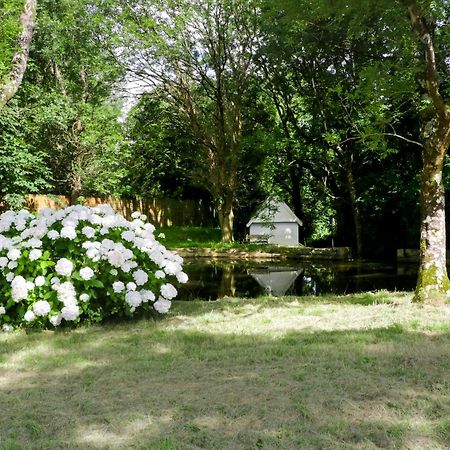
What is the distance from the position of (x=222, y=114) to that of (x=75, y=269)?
19.9 m

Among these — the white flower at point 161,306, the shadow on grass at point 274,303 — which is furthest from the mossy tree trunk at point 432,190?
the white flower at point 161,306

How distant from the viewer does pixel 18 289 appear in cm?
594

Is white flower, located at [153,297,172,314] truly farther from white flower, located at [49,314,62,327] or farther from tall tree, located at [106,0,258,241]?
tall tree, located at [106,0,258,241]

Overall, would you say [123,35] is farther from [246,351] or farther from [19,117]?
[246,351]

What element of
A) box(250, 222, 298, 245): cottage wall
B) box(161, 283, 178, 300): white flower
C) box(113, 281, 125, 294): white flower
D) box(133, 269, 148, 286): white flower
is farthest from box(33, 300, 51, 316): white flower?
box(250, 222, 298, 245): cottage wall

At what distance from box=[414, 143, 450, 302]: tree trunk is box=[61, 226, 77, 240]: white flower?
16.3 feet

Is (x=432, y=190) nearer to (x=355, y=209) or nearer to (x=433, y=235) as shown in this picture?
(x=433, y=235)

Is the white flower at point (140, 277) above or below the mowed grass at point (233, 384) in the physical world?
above

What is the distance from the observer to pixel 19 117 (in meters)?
23.9

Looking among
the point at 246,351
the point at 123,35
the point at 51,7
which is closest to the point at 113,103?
the point at 51,7

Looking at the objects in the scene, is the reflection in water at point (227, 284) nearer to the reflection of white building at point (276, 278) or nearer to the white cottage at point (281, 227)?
the reflection of white building at point (276, 278)

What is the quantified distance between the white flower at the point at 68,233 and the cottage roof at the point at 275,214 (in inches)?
745

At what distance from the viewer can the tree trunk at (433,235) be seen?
740 centimetres

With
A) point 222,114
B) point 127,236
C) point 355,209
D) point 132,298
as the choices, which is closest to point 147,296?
point 132,298
